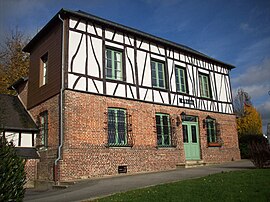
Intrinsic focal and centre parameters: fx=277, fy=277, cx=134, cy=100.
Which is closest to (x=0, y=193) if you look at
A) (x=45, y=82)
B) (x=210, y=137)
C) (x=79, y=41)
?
(x=79, y=41)

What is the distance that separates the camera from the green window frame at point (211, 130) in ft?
53.7

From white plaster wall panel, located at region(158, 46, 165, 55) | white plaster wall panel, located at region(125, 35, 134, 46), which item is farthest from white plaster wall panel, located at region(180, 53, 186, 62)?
white plaster wall panel, located at region(125, 35, 134, 46)

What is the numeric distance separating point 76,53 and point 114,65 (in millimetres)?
1985

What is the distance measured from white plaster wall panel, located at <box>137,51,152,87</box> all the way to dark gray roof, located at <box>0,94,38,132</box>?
547 cm

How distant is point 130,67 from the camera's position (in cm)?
1318

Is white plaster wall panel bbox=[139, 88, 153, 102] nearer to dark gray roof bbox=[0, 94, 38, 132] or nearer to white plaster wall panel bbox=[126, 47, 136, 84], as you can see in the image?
white plaster wall panel bbox=[126, 47, 136, 84]

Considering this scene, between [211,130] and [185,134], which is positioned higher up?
[211,130]

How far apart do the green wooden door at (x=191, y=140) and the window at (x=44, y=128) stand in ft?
23.3

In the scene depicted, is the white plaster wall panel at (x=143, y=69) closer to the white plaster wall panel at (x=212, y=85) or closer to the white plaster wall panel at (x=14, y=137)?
the white plaster wall panel at (x=212, y=85)

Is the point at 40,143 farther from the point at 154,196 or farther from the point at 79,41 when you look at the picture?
the point at 154,196

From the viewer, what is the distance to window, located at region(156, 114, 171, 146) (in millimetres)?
13608

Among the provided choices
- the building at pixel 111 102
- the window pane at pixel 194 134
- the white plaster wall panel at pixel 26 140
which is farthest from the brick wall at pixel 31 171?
the window pane at pixel 194 134

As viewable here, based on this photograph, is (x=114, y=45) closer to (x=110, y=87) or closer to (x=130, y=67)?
(x=130, y=67)

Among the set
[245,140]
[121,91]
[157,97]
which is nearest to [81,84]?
[121,91]
